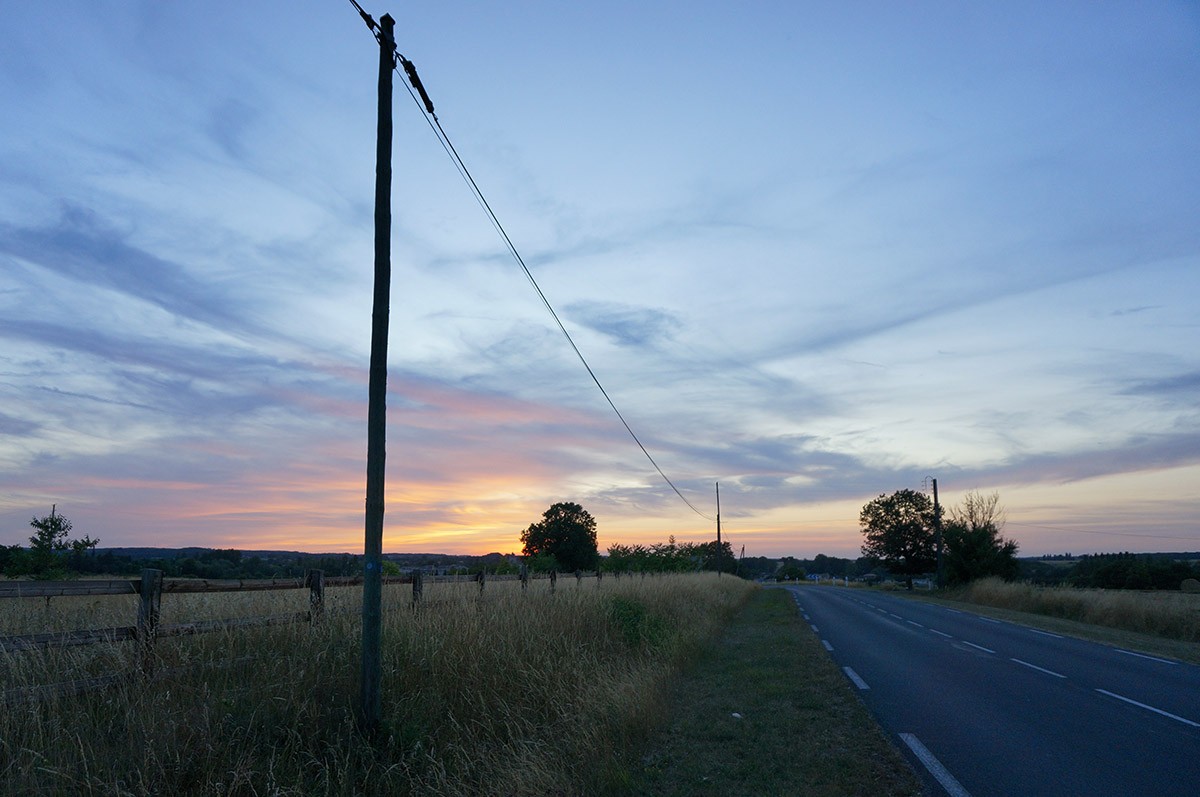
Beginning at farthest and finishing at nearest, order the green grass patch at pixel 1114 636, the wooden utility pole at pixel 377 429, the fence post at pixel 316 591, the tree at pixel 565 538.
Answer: the tree at pixel 565 538
the green grass patch at pixel 1114 636
the fence post at pixel 316 591
the wooden utility pole at pixel 377 429

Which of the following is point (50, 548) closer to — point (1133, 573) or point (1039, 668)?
point (1039, 668)

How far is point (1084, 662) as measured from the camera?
15.0 metres

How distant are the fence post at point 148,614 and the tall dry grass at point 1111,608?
84.7 feet

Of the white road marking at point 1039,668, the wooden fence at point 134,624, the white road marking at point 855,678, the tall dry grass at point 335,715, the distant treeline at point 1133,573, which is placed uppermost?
the wooden fence at point 134,624

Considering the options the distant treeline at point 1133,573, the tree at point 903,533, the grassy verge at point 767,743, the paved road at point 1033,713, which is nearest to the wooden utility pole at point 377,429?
the grassy verge at point 767,743

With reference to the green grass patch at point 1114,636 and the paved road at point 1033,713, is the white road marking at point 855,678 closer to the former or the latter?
the paved road at point 1033,713

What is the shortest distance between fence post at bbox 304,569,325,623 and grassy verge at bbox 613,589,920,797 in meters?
4.09

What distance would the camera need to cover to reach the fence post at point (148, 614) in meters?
6.40

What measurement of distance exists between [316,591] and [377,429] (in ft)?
9.95

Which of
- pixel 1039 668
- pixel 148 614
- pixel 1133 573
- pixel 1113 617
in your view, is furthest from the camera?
pixel 1133 573

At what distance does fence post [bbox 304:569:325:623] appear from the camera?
874cm

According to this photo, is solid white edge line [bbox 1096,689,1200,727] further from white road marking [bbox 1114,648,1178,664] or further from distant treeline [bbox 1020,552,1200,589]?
distant treeline [bbox 1020,552,1200,589]

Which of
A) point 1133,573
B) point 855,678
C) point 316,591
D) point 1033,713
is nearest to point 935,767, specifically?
point 1033,713

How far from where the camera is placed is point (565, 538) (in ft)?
227
